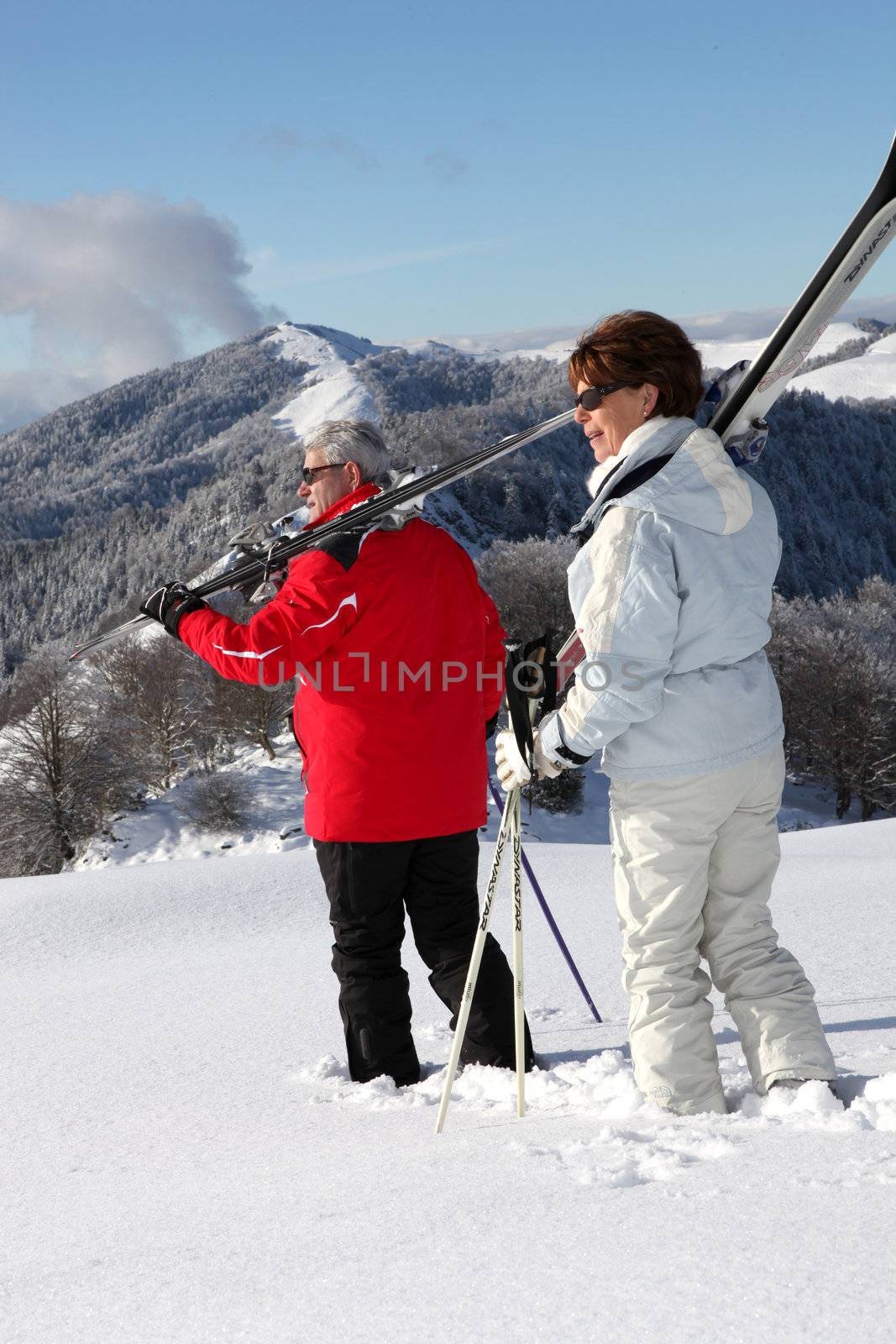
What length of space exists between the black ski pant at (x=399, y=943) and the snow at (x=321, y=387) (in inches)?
4840

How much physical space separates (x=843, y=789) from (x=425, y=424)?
52.9 metres

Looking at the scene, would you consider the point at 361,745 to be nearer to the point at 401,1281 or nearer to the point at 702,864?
the point at 702,864

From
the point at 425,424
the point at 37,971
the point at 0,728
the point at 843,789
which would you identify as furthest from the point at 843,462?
the point at 37,971

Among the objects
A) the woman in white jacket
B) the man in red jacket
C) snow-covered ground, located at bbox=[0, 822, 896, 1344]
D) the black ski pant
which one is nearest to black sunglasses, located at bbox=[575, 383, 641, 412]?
the woman in white jacket

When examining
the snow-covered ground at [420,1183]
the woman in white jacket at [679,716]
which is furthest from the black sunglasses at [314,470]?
the snow-covered ground at [420,1183]

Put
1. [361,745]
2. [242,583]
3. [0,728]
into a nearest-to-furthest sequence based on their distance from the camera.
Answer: [361,745] < [242,583] < [0,728]

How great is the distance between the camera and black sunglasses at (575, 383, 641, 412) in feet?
7.16

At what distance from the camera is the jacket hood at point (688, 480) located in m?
2.04

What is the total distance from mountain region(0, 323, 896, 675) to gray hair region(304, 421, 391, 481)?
240 millimetres

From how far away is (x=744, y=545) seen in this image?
7.05ft

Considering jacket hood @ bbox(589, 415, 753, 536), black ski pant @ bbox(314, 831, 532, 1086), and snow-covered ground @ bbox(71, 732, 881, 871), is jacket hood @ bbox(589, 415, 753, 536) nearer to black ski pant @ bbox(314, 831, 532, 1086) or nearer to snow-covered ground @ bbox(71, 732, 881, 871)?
black ski pant @ bbox(314, 831, 532, 1086)

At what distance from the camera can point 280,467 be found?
90.2 meters

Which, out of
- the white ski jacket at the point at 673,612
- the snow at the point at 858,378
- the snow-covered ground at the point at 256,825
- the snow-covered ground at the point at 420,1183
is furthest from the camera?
the snow at the point at 858,378

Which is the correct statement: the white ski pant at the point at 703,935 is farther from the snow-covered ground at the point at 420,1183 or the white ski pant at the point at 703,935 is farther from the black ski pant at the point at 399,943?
the black ski pant at the point at 399,943
